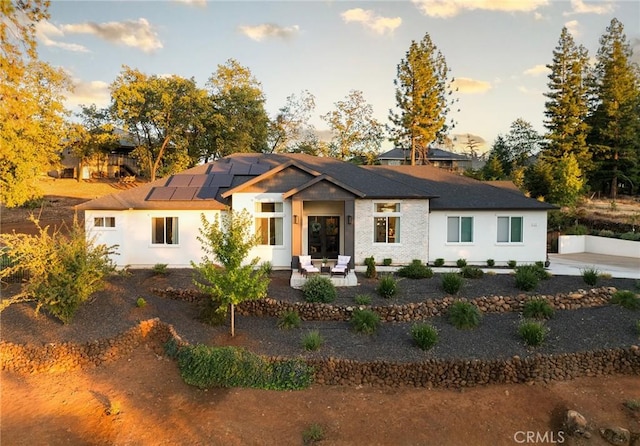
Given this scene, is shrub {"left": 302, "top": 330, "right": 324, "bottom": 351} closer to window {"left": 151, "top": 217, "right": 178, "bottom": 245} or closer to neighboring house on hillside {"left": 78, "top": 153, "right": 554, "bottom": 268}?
neighboring house on hillside {"left": 78, "top": 153, "right": 554, "bottom": 268}

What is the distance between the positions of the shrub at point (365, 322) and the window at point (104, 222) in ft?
40.3

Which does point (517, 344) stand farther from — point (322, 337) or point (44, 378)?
point (44, 378)

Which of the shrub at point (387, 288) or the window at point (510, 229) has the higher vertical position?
the window at point (510, 229)

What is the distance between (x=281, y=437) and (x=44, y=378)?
6846mm

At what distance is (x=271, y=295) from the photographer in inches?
565

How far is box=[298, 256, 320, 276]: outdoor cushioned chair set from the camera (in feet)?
52.9

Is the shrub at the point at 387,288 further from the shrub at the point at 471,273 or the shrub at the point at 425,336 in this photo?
the shrub at the point at 471,273

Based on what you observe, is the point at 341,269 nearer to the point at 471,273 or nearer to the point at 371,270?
the point at 371,270

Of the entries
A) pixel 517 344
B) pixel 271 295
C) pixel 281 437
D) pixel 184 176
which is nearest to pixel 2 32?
pixel 184 176

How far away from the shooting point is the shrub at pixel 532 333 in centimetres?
1166

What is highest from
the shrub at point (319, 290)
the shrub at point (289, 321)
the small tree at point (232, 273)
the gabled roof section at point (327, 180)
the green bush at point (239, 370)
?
the gabled roof section at point (327, 180)

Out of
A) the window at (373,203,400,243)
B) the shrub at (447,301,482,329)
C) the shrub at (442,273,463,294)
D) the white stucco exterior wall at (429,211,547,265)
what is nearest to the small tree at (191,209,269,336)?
the shrub at (447,301,482,329)

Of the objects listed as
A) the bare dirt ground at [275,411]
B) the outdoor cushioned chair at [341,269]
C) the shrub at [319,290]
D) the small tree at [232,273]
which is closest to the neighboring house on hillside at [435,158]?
the outdoor cushioned chair at [341,269]

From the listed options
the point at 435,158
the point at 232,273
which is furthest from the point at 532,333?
the point at 435,158
